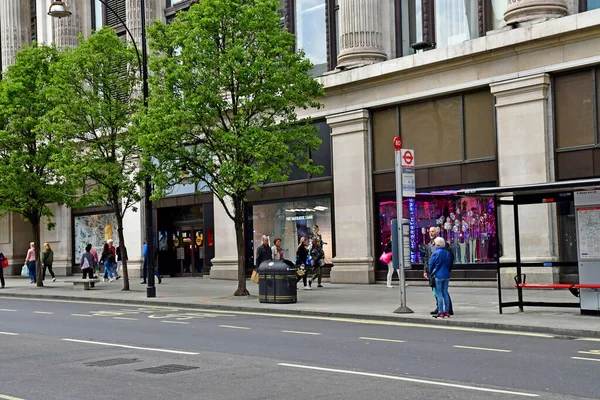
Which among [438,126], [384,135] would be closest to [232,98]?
[384,135]

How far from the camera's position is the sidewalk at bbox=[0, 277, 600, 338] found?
1600cm

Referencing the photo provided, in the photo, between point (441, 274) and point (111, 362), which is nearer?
point (111, 362)

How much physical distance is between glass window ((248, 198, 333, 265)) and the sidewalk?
6.74ft

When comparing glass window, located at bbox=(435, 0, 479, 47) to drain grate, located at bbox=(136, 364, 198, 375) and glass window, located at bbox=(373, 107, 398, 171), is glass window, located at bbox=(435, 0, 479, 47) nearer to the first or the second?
glass window, located at bbox=(373, 107, 398, 171)

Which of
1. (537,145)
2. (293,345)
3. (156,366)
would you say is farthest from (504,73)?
(156,366)

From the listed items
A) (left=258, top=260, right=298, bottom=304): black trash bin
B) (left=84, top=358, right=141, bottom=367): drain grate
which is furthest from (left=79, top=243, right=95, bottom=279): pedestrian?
(left=84, top=358, right=141, bottom=367): drain grate

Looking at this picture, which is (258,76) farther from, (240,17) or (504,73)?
(504,73)

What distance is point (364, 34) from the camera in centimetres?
2888

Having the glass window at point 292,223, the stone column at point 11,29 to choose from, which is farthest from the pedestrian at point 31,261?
the stone column at point 11,29

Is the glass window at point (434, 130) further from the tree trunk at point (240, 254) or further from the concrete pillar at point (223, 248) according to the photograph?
the concrete pillar at point (223, 248)

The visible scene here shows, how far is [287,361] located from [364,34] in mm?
19021

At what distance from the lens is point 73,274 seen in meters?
44.1

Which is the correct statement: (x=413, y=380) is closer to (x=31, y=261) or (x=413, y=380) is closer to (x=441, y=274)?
(x=441, y=274)

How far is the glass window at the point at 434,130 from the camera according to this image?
86.4 feet
